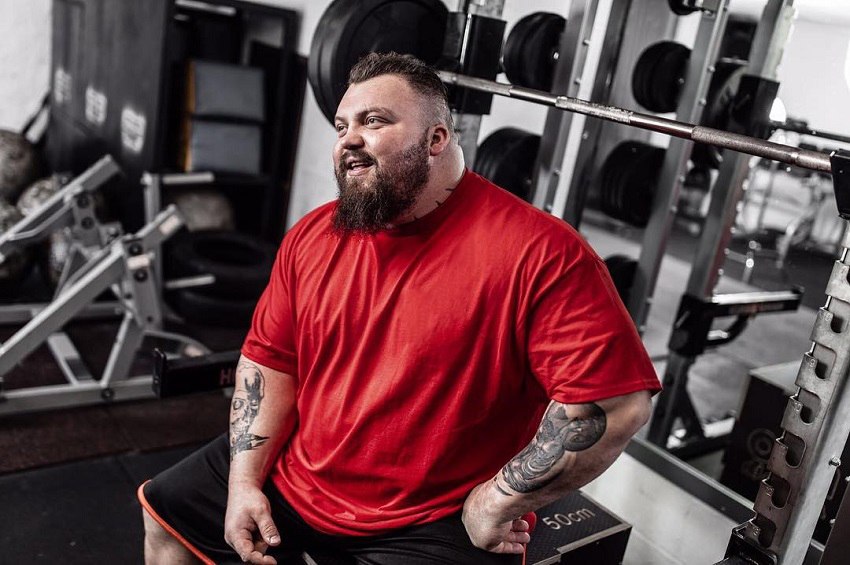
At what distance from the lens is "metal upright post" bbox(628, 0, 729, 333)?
187 centimetres

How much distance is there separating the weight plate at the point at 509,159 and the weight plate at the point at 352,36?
38 cm

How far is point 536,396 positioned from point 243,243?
91.5 inches

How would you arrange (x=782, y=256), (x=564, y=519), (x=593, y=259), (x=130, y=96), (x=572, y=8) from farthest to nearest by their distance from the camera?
1. (x=782, y=256)
2. (x=130, y=96)
3. (x=572, y=8)
4. (x=564, y=519)
5. (x=593, y=259)

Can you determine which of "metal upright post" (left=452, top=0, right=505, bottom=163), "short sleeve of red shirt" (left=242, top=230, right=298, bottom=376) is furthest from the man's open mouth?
"metal upright post" (left=452, top=0, right=505, bottom=163)

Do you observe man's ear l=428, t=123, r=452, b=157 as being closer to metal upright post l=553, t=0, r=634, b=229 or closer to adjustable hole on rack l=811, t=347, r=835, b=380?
adjustable hole on rack l=811, t=347, r=835, b=380

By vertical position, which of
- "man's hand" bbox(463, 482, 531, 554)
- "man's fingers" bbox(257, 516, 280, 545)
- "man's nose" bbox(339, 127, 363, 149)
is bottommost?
"man's fingers" bbox(257, 516, 280, 545)

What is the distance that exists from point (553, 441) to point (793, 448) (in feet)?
1.12

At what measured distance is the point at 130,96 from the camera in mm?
3172

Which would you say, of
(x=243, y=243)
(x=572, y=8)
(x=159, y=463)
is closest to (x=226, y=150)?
(x=243, y=243)

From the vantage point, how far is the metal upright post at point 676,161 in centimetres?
187

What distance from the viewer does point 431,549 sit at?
1.12m

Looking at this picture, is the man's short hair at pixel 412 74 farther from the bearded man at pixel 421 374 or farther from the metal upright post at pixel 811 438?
the metal upright post at pixel 811 438

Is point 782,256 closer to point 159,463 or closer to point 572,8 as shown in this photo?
point 572,8

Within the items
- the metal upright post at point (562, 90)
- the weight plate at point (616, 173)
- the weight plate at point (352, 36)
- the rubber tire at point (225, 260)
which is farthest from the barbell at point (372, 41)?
the rubber tire at point (225, 260)
